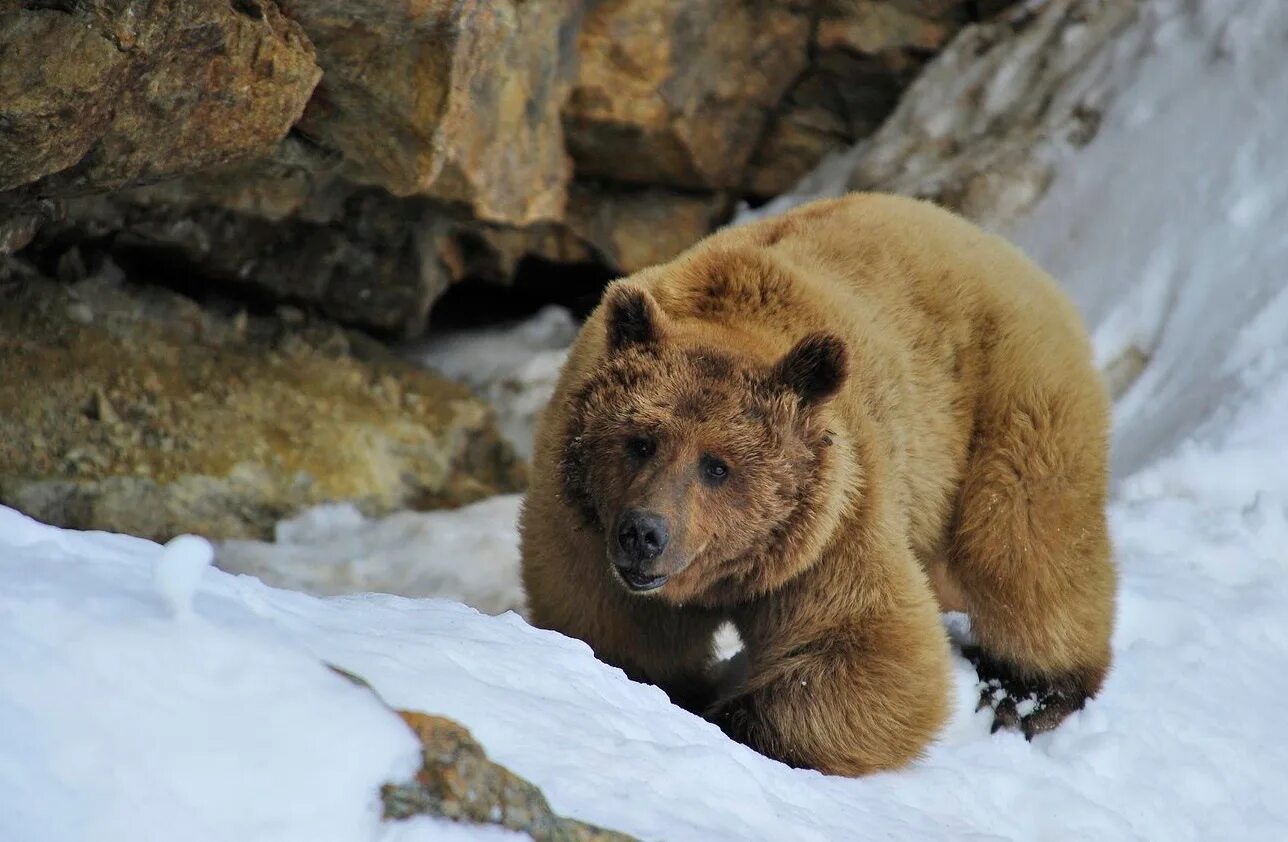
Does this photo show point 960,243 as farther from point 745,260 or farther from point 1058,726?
point 1058,726

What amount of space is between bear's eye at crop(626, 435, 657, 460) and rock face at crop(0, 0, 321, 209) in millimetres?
2230

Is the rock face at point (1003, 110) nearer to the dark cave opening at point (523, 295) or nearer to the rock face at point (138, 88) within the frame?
the dark cave opening at point (523, 295)

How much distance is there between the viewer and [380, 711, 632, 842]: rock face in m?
2.89

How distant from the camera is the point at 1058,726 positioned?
5656mm

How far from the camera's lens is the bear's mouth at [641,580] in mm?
4744

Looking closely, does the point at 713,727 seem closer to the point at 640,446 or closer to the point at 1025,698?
the point at 640,446

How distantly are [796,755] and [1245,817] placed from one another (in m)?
1.69

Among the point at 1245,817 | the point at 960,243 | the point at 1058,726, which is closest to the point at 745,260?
the point at 960,243

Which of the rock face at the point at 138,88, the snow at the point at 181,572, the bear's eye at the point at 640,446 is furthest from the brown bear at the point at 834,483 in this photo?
the snow at the point at 181,572

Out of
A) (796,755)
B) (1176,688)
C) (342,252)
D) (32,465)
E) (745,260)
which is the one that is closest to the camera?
(796,755)

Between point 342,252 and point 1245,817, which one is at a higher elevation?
point 1245,817

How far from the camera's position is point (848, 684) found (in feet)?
16.6

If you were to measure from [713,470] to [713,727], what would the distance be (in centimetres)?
97

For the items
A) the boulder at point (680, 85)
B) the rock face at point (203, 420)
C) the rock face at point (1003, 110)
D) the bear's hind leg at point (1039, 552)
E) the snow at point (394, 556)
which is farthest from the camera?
the rock face at point (1003, 110)
